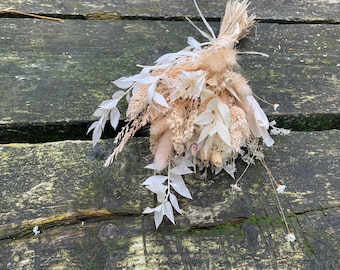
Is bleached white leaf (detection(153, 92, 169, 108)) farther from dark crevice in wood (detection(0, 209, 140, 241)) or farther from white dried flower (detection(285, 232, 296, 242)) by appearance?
white dried flower (detection(285, 232, 296, 242))

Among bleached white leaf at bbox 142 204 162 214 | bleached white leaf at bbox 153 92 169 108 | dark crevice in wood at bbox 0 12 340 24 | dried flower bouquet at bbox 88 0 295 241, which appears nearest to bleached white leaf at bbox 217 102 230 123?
dried flower bouquet at bbox 88 0 295 241

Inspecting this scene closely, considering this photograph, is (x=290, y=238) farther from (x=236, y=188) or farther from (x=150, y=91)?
(x=150, y=91)

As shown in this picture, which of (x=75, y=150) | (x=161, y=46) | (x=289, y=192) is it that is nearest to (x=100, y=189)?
(x=75, y=150)

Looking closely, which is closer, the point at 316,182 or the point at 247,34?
the point at 316,182

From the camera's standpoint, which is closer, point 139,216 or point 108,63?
point 139,216

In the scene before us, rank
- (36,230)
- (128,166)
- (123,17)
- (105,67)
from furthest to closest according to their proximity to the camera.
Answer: (123,17) < (105,67) < (128,166) < (36,230)

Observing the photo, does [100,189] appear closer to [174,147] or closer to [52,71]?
[174,147]

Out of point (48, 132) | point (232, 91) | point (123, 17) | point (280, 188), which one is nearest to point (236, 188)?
point (280, 188)
